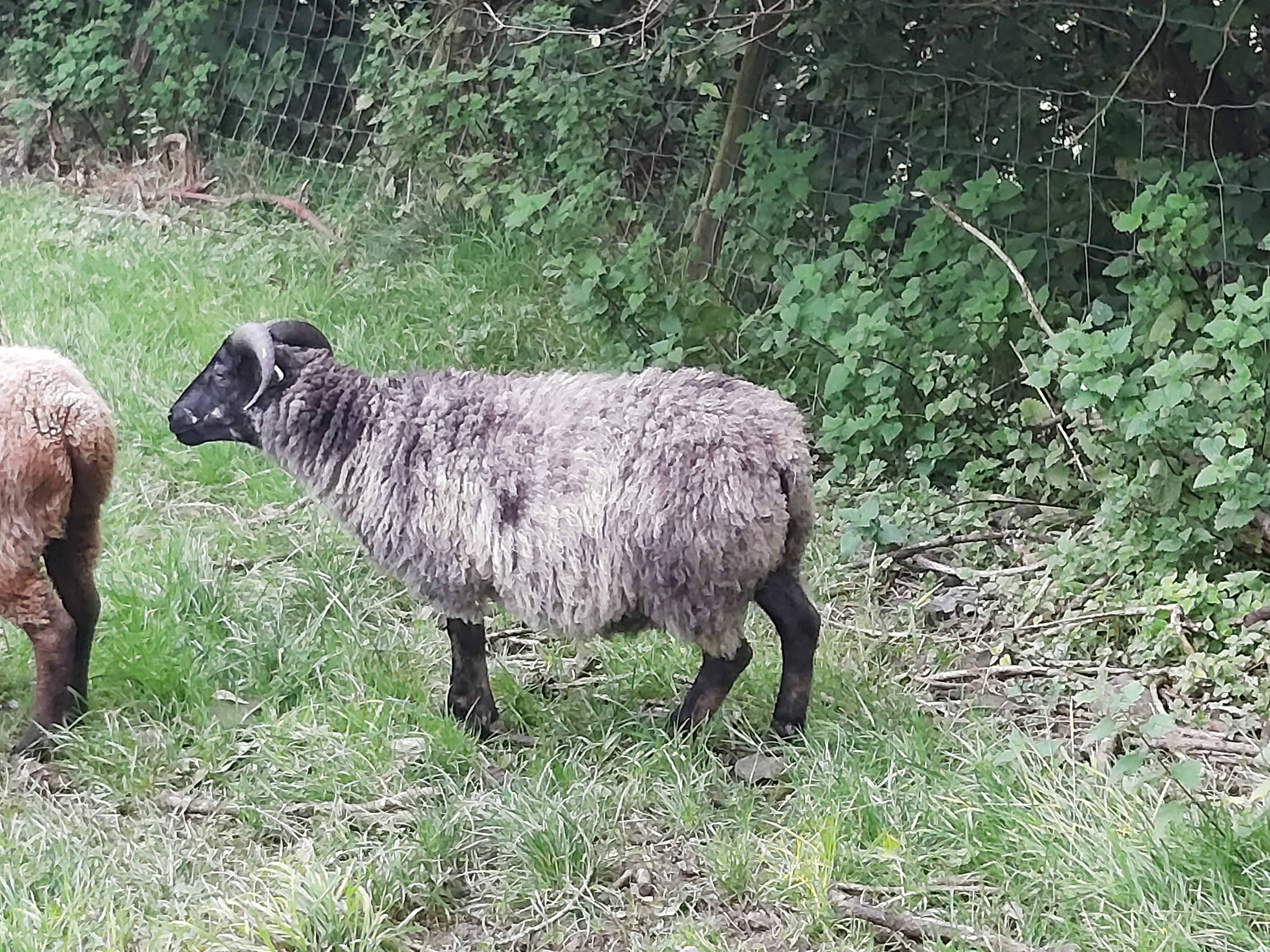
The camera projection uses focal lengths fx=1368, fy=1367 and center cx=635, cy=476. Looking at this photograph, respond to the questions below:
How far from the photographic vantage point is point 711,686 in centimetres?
362

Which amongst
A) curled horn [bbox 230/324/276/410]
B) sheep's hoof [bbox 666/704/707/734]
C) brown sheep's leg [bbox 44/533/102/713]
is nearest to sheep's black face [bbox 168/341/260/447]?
curled horn [bbox 230/324/276/410]

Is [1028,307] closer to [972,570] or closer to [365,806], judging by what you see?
[972,570]

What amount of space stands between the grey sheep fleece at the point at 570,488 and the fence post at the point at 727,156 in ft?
7.77

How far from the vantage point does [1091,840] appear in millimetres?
2904

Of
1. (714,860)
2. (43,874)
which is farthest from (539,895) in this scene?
(43,874)

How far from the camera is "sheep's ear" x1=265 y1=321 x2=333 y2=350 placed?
3.82 meters

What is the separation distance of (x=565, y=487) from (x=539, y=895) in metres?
1.00

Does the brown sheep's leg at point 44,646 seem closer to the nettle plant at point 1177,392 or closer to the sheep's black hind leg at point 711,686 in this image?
the sheep's black hind leg at point 711,686

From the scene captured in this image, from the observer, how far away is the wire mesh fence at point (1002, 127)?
5.01 metres

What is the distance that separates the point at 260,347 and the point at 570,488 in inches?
38.6

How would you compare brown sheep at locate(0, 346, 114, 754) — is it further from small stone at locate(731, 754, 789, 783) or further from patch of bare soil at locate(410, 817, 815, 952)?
small stone at locate(731, 754, 789, 783)

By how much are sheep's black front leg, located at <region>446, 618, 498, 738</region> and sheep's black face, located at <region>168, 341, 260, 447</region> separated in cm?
80

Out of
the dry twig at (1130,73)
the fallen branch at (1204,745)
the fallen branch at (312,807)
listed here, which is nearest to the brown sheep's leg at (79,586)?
the fallen branch at (312,807)

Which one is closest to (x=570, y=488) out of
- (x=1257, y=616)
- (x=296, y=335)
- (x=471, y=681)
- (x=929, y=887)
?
(x=471, y=681)
